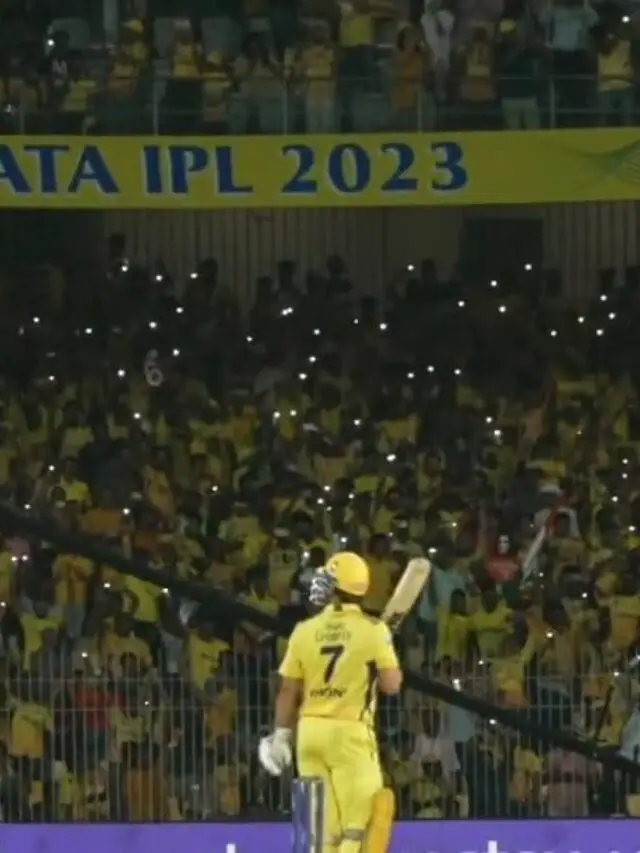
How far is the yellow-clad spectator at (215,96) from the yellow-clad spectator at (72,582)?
3.43 m

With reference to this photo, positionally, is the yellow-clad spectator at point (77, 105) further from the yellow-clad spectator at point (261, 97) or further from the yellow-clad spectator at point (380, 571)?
the yellow-clad spectator at point (380, 571)

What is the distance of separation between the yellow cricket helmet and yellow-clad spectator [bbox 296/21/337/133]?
7113 millimetres

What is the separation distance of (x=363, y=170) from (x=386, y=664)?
695cm

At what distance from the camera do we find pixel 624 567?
658 inches

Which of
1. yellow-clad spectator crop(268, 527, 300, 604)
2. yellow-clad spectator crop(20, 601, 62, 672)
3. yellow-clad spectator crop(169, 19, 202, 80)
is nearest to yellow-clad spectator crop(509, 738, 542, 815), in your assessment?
yellow-clad spectator crop(268, 527, 300, 604)

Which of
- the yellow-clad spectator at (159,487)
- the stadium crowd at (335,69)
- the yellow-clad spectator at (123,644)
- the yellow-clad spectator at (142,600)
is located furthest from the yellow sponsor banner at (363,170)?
the yellow-clad spectator at (123,644)

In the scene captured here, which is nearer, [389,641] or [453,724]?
[389,641]

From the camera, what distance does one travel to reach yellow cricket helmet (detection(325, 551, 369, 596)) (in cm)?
1152

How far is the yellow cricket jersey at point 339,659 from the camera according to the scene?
1152cm

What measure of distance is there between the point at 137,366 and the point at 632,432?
3.48m

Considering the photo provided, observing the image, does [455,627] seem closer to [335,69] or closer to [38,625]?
[38,625]

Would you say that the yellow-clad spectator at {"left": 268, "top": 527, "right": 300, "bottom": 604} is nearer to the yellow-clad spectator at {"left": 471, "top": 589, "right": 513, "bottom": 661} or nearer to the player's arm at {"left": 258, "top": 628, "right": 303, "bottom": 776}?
the yellow-clad spectator at {"left": 471, "top": 589, "right": 513, "bottom": 661}

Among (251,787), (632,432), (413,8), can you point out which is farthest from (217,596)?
(413,8)

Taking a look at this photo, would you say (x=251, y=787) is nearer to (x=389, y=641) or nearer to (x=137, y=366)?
(x=389, y=641)
